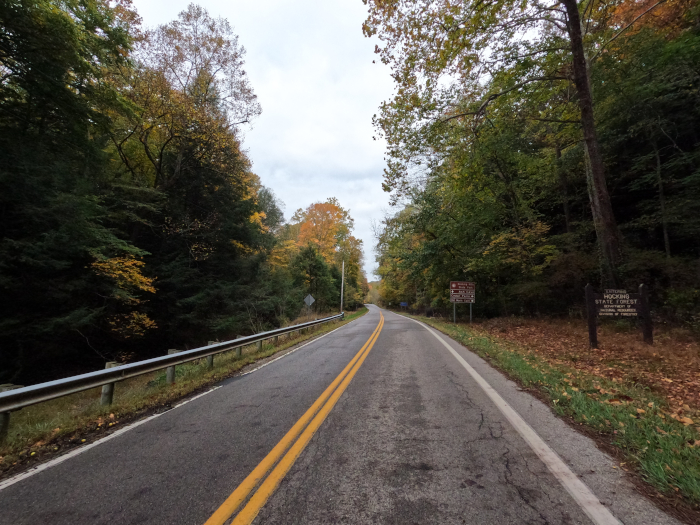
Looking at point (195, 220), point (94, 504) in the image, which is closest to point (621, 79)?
point (94, 504)

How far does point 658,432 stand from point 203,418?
208 inches

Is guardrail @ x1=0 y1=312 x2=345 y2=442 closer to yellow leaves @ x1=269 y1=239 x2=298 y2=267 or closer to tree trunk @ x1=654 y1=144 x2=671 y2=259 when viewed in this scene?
tree trunk @ x1=654 y1=144 x2=671 y2=259

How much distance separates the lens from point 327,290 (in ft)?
122

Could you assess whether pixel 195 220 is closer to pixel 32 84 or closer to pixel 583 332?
pixel 32 84

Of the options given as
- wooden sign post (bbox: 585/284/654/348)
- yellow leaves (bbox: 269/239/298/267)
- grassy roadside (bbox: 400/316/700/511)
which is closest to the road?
grassy roadside (bbox: 400/316/700/511)

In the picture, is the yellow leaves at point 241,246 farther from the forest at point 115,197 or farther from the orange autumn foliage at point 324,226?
the orange autumn foliage at point 324,226

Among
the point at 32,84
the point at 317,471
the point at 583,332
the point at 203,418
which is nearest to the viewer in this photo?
the point at 317,471

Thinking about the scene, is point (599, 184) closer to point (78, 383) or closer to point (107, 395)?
point (107, 395)

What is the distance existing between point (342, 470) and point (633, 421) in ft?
11.0

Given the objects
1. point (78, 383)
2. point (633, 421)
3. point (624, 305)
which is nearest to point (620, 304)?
point (624, 305)

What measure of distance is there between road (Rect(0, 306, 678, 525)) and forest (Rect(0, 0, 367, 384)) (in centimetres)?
1038

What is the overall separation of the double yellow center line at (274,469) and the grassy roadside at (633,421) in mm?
2981

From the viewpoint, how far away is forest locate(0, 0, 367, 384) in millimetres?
9852

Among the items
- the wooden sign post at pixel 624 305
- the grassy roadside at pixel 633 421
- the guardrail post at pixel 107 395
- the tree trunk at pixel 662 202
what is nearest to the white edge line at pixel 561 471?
the grassy roadside at pixel 633 421
